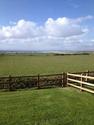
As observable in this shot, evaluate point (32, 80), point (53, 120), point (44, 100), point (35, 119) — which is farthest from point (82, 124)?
point (32, 80)

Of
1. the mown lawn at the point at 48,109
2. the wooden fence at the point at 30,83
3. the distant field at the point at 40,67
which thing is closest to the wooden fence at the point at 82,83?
the mown lawn at the point at 48,109

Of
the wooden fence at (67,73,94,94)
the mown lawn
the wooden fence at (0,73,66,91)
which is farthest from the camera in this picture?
the wooden fence at (0,73,66,91)

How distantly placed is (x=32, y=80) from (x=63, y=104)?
30.8 ft

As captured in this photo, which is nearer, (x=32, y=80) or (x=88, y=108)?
(x=88, y=108)

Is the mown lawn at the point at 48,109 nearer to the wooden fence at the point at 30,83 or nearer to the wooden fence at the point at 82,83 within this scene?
the wooden fence at the point at 82,83

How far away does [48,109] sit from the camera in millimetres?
11938

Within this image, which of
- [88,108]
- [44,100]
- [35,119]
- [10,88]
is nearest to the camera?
[35,119]

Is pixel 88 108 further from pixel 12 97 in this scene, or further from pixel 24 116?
pixel 12 97

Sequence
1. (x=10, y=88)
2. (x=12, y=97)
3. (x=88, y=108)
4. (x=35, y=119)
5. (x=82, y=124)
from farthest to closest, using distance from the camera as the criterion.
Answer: (x=10, y=88) < (x=12, y=97) < (x=88, y=108) < (x=35, y=119) < (x=82, y=124)

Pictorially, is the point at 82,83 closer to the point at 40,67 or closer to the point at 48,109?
the point at 48,109

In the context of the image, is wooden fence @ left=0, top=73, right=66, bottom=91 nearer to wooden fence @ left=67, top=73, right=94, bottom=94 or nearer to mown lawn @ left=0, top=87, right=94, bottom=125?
wooden fence @ left=67, top=73, right=94, bottom=94

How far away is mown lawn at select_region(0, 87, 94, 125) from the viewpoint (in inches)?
402

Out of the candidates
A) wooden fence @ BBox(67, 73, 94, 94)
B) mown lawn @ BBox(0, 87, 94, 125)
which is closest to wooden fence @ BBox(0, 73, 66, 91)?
wooden fence @ BBox(67, 73, 94, 94)

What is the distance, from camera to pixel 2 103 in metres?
13.5
